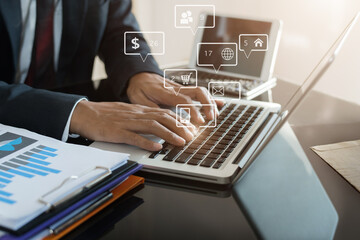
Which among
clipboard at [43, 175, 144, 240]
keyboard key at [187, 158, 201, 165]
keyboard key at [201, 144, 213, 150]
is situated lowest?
clipboard at [43, 175, 144, 240]

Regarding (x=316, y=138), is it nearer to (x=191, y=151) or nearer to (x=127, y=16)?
(x=191, y=151)

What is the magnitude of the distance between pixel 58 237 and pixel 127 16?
0.99 metres

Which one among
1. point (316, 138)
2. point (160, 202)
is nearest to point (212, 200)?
point (160, 202)

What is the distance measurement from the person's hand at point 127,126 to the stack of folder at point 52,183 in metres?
0.10

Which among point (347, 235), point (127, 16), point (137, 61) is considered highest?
point (127, 16)

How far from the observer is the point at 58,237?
1.81 feet

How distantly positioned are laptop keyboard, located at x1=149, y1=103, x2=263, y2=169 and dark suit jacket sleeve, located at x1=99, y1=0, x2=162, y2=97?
31cm

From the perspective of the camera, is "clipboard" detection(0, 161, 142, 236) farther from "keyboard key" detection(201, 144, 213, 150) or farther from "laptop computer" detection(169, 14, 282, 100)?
"laptop computer" detection(169, 14, 282, 100)

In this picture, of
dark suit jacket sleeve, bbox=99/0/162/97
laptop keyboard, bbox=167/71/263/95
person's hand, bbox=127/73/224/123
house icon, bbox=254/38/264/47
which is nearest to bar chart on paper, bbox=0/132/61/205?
person's hand, bbox=127/73/224/123

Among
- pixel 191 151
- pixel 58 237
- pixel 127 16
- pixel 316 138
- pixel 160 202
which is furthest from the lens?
pixel 127 16

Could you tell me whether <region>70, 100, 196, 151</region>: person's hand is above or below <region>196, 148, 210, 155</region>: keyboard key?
above
